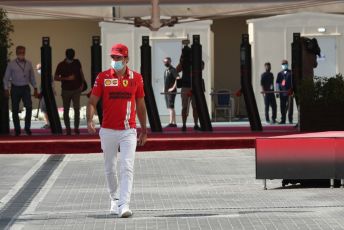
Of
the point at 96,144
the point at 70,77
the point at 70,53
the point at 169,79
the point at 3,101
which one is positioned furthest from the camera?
the point at 169,79

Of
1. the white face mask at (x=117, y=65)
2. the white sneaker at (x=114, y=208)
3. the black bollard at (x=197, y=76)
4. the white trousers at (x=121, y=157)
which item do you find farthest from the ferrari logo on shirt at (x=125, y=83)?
the black bollard at (x=197, y=76)

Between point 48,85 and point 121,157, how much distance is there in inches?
480

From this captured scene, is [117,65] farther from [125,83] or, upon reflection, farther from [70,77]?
[70,77]

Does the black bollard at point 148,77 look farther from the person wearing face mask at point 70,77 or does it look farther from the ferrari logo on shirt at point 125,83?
the ferrari logo on shirt at point 125,83

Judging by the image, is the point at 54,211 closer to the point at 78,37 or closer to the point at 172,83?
the point at 172,83

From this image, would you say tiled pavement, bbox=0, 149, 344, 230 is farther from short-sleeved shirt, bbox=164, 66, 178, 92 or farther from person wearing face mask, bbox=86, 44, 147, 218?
short-sleeved shirt, bbox=164, 66, 178, 92

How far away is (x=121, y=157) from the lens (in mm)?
12781

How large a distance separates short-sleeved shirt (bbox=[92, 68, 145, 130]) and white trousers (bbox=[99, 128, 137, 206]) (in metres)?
0.07

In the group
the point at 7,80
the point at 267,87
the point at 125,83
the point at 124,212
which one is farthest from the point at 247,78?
the point at 124,212

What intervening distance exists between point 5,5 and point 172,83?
20.5ft

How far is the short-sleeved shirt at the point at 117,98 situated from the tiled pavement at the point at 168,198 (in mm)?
938

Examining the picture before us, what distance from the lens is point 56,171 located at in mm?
18938

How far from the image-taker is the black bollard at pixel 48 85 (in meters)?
24.7

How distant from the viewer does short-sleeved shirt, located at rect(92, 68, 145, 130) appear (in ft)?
41.9
